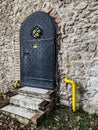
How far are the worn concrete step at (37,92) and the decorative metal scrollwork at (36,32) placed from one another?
1360 millimetres

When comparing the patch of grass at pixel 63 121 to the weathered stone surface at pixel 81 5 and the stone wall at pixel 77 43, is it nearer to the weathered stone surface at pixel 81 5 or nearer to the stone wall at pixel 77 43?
the stone wall at pixel 77 43

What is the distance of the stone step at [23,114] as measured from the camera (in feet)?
9.30

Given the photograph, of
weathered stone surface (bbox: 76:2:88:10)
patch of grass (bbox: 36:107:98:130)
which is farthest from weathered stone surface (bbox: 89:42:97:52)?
patch of grass (bbox: 36:107:98:130)

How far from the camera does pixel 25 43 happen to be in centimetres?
400

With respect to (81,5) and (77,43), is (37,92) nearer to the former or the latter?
(77,43)

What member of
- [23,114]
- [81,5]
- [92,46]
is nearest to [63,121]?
[23,114]

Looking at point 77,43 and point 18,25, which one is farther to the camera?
point 18,25

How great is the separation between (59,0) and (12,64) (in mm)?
2200

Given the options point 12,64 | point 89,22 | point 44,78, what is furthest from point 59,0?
point 12,64

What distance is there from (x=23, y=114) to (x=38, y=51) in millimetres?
1597

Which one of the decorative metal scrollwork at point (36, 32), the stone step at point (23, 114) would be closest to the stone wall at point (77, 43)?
the decorative metal scrollwork at point (36, 32)

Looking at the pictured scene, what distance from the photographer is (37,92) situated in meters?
3.56

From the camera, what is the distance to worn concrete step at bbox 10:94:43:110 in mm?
3238

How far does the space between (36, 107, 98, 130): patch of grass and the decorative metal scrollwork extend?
1899 millimetres
